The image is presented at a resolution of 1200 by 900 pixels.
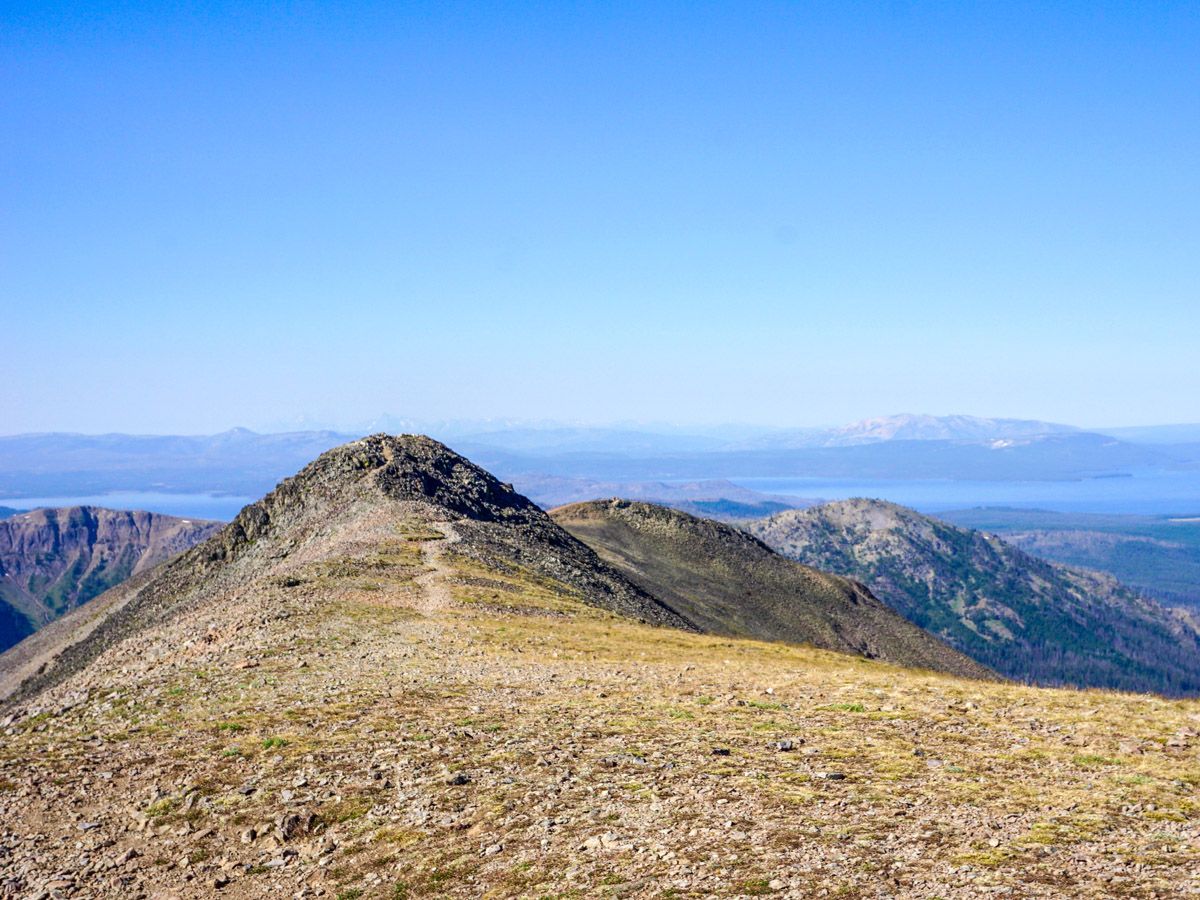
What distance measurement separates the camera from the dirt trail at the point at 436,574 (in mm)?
44625

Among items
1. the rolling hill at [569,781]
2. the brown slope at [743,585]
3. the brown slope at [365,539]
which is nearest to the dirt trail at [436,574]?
the brown slope at [365,539]

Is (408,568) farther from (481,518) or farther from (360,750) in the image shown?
(360,750)

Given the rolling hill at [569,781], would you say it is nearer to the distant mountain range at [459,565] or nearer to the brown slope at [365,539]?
the distant mountain range at [459,565]

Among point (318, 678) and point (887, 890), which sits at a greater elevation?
point (887, 890)

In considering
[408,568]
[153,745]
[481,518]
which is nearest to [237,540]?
[481,518]

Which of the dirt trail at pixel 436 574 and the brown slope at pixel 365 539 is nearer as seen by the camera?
the dirt trail at pixel 436 574

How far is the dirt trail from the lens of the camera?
44625 millimetres

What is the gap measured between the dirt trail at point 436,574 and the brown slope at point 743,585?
3307 cm

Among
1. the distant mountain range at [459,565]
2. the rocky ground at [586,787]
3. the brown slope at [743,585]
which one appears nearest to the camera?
the rocky ground at [586,787]

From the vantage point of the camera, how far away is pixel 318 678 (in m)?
27.3

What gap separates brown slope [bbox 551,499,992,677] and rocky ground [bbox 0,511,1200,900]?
232 ft

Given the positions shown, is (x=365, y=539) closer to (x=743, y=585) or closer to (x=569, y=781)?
(x=569, y=781)

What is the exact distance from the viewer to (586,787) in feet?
52.9

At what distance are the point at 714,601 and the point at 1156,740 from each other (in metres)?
88.9
